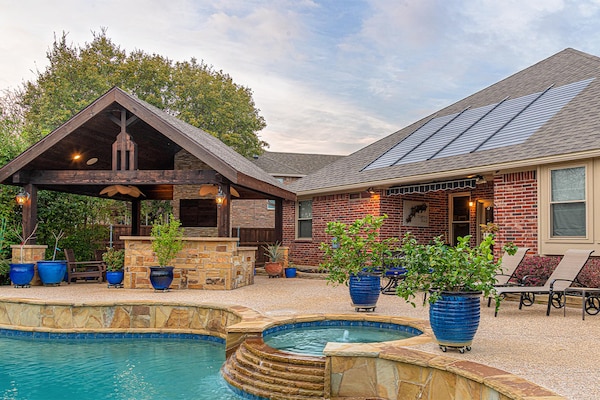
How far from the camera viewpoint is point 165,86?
89.8 feet

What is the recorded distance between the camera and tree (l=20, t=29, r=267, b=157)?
2377cm

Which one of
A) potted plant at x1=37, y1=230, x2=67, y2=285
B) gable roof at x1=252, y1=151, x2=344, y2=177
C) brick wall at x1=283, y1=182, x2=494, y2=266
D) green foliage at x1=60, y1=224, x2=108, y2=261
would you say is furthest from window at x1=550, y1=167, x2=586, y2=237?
gable roof at x1=252, y1=151, x2=344, y2=177

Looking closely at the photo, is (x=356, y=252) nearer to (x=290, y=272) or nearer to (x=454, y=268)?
(x=454, y=268)

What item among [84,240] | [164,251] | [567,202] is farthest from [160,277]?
[567,202]

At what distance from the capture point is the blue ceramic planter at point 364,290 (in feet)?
25.7

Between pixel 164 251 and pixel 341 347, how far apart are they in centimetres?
609

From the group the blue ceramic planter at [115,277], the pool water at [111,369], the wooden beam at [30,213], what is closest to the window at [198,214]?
the blue ceramic planter at [115,277]

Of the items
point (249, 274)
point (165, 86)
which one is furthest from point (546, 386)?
point (165, 86)

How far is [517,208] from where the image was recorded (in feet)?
34.0

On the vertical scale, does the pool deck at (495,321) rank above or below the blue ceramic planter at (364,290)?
below

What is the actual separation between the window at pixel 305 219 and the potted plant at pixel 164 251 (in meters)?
6.62

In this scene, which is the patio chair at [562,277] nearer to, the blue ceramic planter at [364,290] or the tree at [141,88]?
the blue ceramic planter at [364,290]

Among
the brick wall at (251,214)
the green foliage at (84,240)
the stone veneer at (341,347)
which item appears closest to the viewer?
the stone veneer at (341,347)

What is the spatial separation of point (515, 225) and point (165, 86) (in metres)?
21.4
